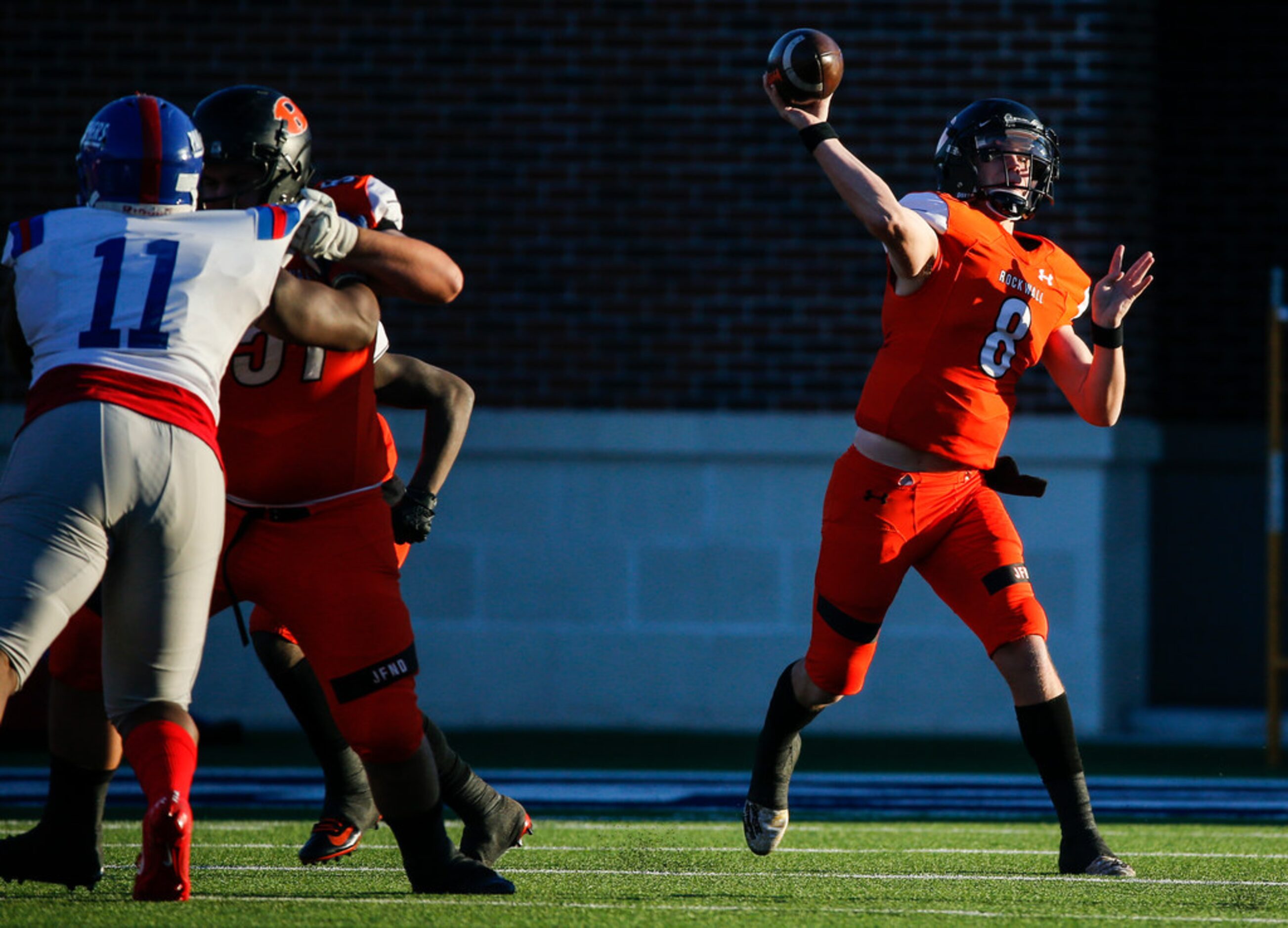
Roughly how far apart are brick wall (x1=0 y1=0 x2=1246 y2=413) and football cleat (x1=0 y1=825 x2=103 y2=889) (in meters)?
5.85

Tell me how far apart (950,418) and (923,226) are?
54cm

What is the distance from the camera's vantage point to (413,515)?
16.0 feet

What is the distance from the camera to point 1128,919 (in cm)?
401

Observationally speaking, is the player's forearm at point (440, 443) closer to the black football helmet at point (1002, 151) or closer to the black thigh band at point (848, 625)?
the black thigh band at point (848, 625)

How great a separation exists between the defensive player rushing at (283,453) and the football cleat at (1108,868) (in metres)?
1.58

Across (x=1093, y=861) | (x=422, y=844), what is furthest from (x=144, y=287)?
(x=1093, y=861)

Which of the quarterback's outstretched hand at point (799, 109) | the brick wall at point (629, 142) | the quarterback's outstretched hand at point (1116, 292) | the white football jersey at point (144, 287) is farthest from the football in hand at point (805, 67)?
the brick wall at point (629, 142)

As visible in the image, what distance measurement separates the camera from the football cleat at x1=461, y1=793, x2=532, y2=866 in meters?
4.76

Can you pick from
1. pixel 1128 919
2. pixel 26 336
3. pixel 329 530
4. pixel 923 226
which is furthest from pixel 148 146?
pixel 1128 919

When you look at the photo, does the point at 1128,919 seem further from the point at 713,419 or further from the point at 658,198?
the point at 658,198

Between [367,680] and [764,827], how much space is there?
1.56 m

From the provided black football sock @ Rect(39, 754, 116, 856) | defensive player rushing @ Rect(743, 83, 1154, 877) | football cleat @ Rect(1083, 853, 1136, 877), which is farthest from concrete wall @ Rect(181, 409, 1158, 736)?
black football sock @ Rect(39, 754, 116, 856)

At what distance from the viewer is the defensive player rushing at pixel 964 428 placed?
15.8 ft

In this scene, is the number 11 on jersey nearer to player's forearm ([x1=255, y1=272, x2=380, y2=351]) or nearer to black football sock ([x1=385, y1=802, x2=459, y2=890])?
player's forearm ([x1=255, y1=272, x2=380, y2=351])
